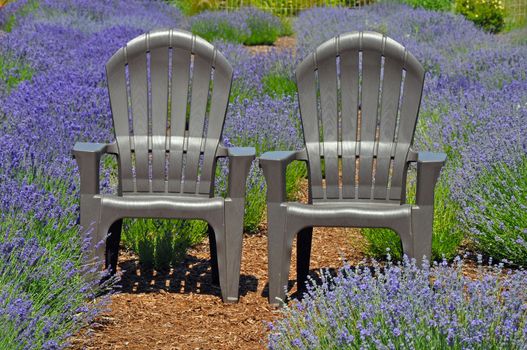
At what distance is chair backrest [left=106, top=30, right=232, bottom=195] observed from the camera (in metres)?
4.61

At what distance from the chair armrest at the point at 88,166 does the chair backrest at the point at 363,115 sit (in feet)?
3.25

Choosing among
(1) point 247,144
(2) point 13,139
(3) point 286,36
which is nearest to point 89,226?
(2) point 13,139

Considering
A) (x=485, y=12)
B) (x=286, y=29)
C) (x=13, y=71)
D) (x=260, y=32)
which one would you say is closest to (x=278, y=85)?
(x=13, y=71)

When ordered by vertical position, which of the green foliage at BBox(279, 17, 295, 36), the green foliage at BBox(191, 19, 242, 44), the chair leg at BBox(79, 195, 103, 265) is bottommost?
the chair leg at BBox(79, 195, 103, 265)

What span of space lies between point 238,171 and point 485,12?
478 inches

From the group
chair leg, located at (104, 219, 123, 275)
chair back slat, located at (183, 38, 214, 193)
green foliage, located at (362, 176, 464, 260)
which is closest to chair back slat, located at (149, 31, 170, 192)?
chair back slat, located at (183, 38, 214, 193)

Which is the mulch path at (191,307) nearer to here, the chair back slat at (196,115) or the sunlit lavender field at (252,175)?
the sunlit lavender field at (252,175)

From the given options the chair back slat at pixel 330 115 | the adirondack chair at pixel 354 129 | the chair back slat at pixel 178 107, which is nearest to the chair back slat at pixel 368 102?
the adirondack chair at pixel 354 129

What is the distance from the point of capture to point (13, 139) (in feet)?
Answer: 16.8

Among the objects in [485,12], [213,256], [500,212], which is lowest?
[213,256]

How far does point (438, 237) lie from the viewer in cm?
489

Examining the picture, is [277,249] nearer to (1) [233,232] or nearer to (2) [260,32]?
(1) [233,232]

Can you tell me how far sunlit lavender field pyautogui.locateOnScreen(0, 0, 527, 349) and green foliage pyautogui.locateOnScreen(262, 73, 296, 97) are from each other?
12mm

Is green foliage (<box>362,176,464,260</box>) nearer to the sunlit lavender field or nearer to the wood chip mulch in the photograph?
the sunlit lavender field
